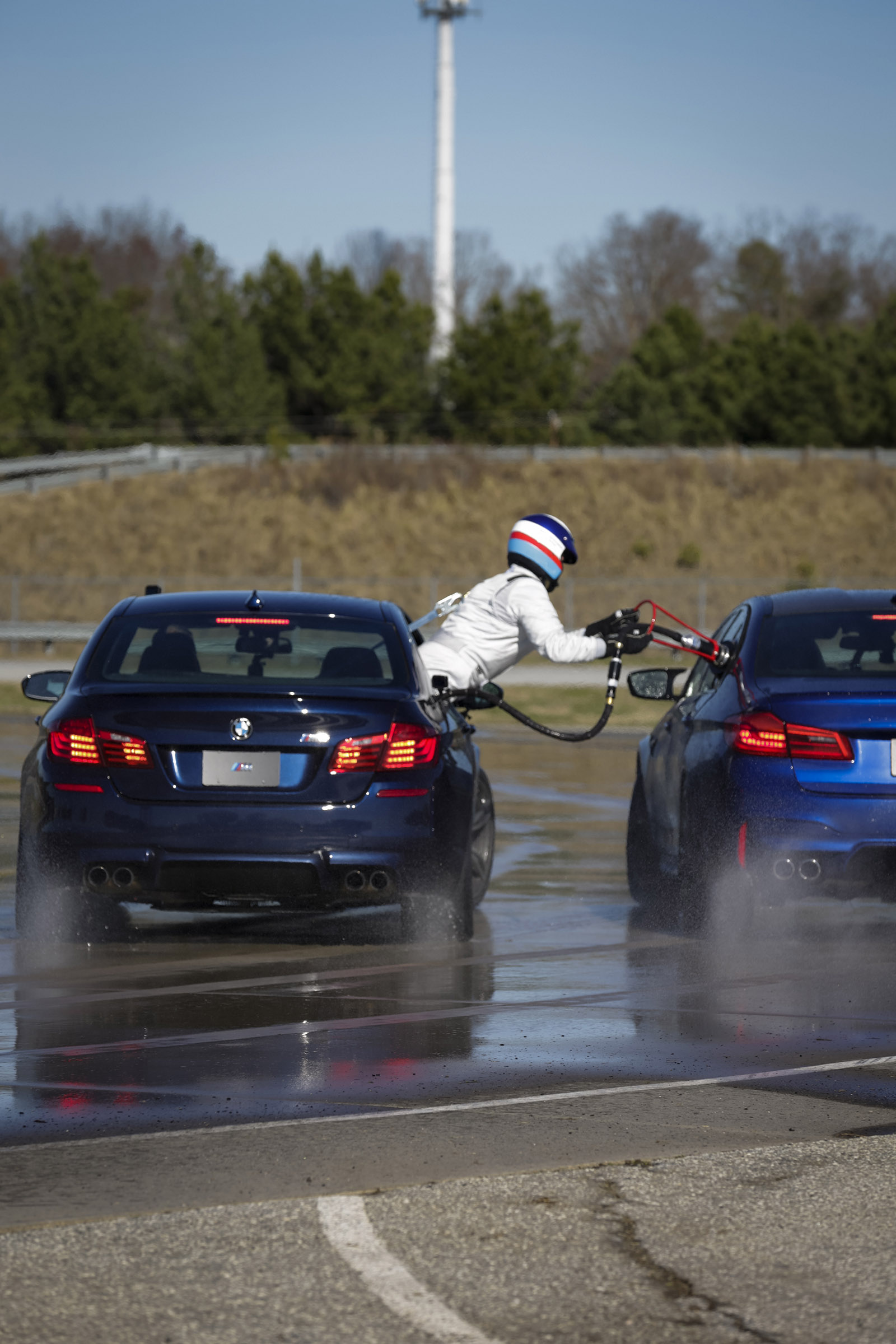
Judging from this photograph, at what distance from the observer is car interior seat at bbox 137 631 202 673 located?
9211 mm

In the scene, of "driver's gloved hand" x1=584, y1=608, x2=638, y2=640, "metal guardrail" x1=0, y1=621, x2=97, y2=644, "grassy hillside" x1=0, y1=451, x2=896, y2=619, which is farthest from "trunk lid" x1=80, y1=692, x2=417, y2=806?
"grassy hillside" x1=0, y1=451, x2=896, y2=619

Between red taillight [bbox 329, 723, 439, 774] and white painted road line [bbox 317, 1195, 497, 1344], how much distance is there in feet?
12.2

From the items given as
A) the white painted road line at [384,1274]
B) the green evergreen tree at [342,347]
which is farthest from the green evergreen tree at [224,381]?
the white painted road line at [384,1274]

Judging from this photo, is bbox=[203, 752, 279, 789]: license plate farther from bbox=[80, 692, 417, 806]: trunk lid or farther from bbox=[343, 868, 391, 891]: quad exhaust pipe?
bbox=[343, 868, 391, 891]: quad exhaust pipe

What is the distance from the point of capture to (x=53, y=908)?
9031 millimetres

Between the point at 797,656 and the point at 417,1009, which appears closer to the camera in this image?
the point at 417,1009

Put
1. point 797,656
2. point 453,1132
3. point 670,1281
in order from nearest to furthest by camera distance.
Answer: point 670,1281 → point 453,1132 → point 797,656

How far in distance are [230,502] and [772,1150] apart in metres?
65.8

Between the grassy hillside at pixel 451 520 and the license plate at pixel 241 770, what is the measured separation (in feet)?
178

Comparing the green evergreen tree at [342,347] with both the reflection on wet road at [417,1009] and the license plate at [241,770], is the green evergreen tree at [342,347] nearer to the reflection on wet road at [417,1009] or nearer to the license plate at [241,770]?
the reflection on wet road at [417,1009]

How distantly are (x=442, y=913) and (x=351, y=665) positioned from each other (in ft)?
3.84

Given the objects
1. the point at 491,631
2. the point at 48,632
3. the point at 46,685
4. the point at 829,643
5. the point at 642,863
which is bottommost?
the point at 48,632

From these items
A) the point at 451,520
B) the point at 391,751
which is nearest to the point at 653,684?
the point at 391,751

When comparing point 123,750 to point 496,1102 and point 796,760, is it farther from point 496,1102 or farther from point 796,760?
point 496,1102
